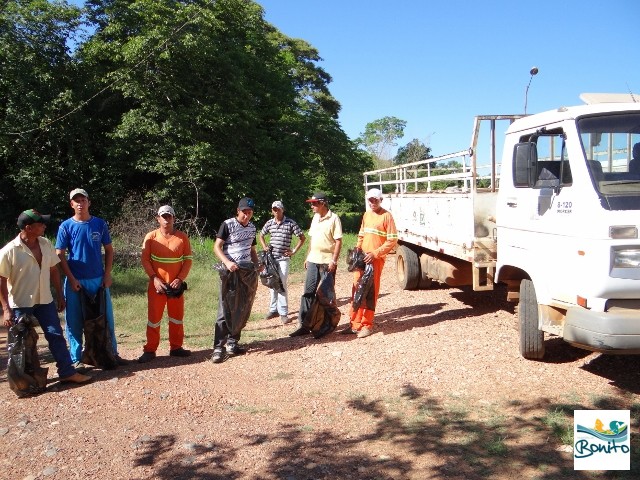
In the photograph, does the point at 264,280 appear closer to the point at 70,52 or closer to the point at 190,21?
the point at 190,21

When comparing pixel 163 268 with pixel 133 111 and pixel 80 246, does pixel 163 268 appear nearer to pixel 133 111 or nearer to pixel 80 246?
pixel 80 246

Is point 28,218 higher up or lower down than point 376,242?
higher up

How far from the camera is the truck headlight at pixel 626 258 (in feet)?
13.4

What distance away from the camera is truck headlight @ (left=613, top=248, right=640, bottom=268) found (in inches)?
161

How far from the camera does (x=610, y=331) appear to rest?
4012 millimetres

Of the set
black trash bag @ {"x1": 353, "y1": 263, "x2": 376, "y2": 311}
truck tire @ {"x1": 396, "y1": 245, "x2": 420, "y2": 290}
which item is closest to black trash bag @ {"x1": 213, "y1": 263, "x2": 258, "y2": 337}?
black trash bag @ {"x1": 353, "y1": 263, "x2": 376, "y2": 311}

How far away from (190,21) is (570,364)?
16.2 metres

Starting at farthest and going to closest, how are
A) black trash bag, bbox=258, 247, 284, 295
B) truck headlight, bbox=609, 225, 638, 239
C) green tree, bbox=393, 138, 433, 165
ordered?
green tree, bbox=393, 138, 433, 165 → black trash bag, bbox=258, 247, 284, 295 → truck headlight, bbox=609, 225, 638, 239

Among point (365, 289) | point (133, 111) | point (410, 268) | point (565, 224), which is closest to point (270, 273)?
point (365, 289)

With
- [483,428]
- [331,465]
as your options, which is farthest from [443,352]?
[331,465]

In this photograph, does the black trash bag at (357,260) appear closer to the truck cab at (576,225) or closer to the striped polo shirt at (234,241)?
the striped polo shirt at (234,241)

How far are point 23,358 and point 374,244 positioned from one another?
3.87 m

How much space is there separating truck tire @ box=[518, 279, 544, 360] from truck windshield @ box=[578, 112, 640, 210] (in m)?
1.22

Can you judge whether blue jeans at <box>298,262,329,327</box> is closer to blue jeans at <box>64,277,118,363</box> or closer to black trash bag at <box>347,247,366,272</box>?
black trash bag at <box>347,247,366,272</box>
